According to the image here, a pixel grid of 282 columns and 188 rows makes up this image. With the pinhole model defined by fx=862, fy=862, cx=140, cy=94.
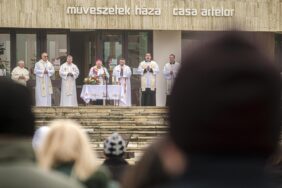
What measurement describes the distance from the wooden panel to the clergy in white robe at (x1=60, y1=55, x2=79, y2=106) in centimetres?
275

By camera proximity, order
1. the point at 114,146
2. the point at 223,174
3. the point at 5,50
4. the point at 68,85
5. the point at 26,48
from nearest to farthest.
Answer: the point at 223,174, the point at 114,146, the point at 68,85, the point at 5,50, the point at 26,48

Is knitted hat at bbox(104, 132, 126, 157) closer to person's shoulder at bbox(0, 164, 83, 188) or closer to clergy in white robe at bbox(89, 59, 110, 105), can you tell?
person's shoulder at bbox(0, 164, 83, 188)

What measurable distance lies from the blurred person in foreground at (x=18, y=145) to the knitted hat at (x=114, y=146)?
3.94m

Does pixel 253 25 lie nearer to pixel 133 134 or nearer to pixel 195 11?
pixel 195 11

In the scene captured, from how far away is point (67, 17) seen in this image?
1305 inches

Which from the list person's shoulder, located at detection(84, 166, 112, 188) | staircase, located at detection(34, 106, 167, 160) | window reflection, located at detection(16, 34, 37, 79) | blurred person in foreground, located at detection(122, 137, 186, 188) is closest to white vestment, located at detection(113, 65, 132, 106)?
staircase, located at detection(34, 106, 167, 160)

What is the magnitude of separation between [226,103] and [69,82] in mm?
29510

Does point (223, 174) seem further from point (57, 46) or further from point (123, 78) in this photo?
point (57, 46)

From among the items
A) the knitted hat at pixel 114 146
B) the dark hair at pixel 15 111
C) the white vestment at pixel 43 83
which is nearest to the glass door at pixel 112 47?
the white vestment at pixel 43 83

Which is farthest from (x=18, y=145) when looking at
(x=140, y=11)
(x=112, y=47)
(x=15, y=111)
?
(x=112, y=47)

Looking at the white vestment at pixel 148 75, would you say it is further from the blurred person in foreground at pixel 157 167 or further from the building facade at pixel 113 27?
the blurred person in foreground at pixel 157 167

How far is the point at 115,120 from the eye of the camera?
26172 millimetres

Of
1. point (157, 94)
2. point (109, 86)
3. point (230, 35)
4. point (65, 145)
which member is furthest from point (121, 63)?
point (230, 35)

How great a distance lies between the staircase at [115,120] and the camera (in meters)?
24.3
